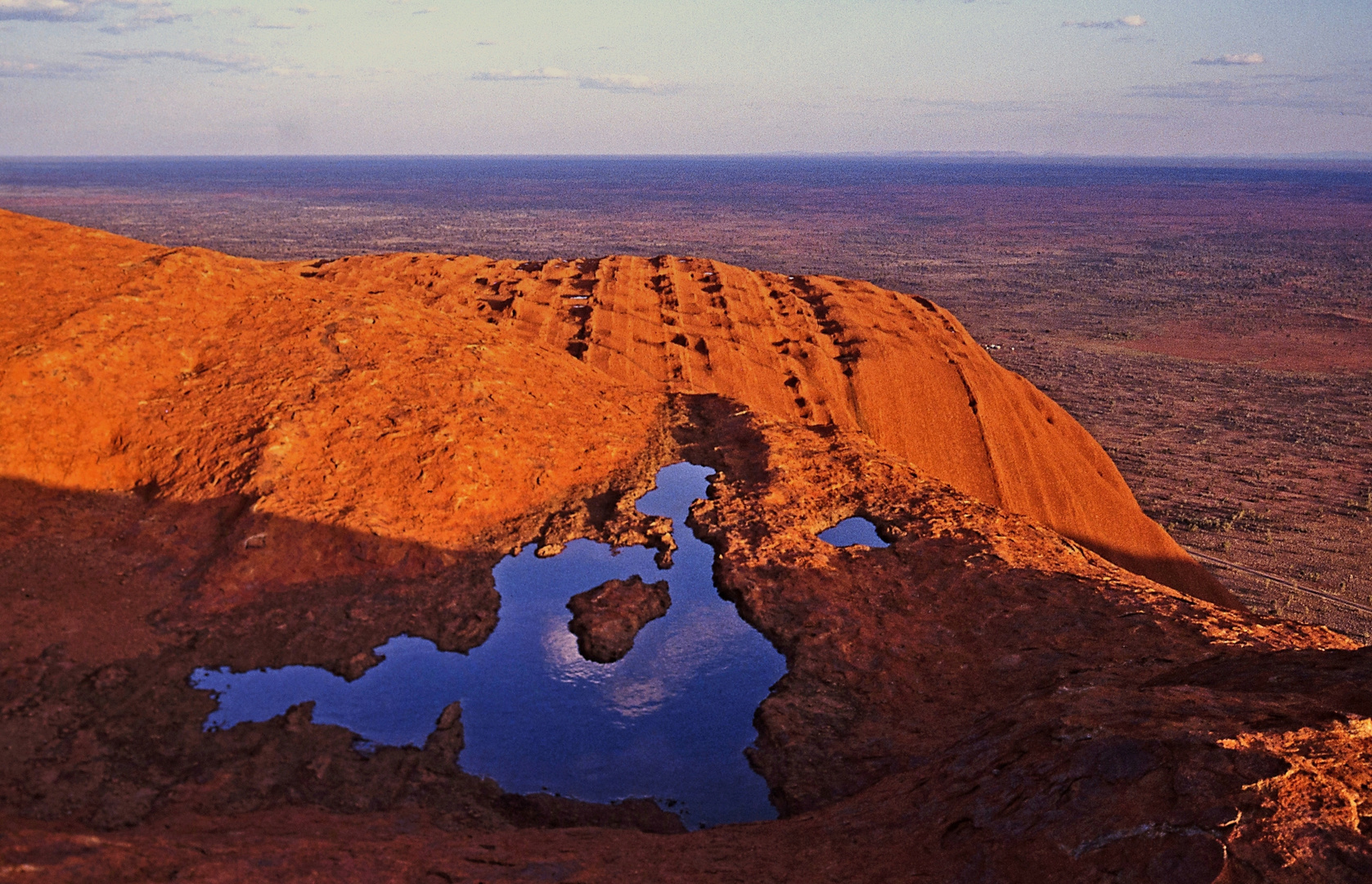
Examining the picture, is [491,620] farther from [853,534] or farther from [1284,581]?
[1284,581]

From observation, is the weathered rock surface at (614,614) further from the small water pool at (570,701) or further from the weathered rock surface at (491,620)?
the weathered rock surface at (491,620)

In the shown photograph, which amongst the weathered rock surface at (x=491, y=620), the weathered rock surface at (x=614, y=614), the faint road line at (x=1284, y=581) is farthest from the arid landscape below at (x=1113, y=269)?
the weathered rock surface at (x=614, y=614)

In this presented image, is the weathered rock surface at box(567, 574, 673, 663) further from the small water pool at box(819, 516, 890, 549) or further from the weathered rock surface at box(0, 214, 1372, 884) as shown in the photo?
the small water pool at box(819, 516, 890, 549)

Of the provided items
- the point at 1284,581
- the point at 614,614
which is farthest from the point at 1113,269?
the point at 614,614

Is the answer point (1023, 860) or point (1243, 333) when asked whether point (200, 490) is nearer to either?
point (1023, 860)

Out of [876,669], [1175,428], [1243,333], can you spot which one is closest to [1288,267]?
[1243,333]

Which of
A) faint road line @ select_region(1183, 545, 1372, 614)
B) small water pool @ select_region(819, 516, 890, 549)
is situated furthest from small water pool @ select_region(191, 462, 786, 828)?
faint road line @ select_region(1183, 545, 1372, 614)
